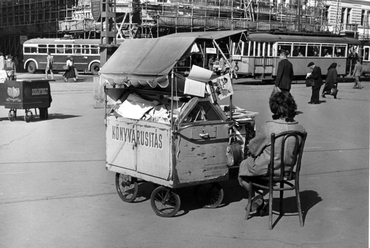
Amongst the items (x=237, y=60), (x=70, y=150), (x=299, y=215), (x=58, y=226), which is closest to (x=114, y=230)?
→ (x=58, y=226)

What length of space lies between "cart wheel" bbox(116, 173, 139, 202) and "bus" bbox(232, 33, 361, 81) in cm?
2501

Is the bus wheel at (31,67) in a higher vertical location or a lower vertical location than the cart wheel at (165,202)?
lower

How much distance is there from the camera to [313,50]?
35312 millimetres

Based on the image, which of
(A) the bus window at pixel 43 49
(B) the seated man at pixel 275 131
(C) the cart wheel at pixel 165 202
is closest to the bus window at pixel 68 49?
(A) the bus window at pixel 43 49

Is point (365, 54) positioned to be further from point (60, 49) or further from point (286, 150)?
point (286, 150)

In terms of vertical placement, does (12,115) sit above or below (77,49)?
below

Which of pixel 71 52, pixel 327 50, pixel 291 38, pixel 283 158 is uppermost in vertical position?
pixel 291 38

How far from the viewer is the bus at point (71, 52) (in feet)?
131

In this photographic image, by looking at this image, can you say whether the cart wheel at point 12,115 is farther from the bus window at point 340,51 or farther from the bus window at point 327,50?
the bus window at point 340,51

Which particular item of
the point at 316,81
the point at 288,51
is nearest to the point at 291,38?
the point at 288,51

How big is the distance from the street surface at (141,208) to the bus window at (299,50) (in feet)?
77.6

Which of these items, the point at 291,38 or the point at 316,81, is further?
the point at 291,38

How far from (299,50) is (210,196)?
29279 mm

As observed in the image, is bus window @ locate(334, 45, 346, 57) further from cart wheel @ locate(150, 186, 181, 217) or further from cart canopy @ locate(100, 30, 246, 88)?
cart wheel @ locate(150, 186, 181, 217)
